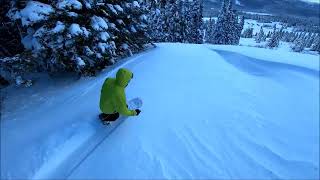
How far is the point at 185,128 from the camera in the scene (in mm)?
6219

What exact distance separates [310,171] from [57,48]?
6583 millimetres

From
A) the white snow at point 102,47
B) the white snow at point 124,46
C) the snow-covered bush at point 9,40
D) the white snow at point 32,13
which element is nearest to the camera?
A: the white snow at point 32,13

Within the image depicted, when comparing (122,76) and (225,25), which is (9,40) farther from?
(225,25)

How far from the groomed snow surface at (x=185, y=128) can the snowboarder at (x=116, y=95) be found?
1.44ft

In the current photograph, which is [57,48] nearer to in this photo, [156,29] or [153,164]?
[153,164]

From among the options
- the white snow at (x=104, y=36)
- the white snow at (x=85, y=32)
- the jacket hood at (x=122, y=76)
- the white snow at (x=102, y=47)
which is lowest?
the white snow at (x=102, y=47)

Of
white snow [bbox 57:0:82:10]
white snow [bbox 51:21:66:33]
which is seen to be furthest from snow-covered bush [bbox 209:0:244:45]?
white snow [bbox 51:21:66:33]

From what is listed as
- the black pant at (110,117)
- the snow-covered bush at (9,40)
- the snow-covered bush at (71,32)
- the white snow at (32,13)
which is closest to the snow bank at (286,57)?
the snow-covered bush at (71,32)

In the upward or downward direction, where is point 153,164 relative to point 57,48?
downward

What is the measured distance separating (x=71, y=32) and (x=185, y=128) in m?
4.04

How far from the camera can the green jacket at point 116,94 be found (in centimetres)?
617

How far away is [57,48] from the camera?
8.17m

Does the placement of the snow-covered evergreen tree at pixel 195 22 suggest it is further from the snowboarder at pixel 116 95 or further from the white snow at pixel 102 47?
the snowboarder at pixel 116 95

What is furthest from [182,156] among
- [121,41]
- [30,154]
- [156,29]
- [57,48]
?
[156,29]
